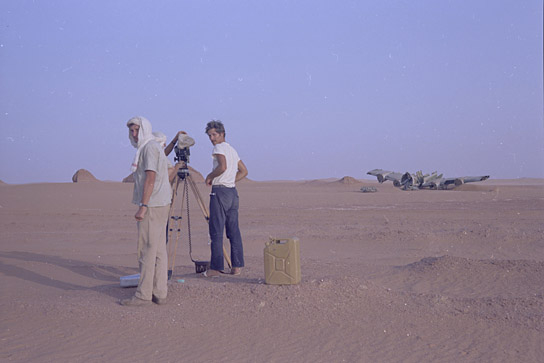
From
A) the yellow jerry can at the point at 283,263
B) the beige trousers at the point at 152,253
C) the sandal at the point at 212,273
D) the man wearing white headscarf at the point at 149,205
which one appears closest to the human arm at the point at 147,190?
the man wearing white headscarf at the point at 149,205

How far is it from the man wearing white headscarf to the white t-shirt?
1213mm

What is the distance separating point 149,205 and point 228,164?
62.8 inches

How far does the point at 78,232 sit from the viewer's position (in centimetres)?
1338

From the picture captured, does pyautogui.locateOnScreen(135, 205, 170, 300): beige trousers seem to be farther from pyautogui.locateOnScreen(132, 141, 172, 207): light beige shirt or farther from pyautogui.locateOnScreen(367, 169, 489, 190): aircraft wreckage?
pyautogui.locateOnScreen(367, 169, 489, 190): aircraft wreckage

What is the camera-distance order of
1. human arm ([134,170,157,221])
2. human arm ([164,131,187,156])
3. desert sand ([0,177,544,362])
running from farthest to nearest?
human arm ([164,131,187,156]) → human arm ([134,170,157,221]) → desert sand ([0,177,544,362])

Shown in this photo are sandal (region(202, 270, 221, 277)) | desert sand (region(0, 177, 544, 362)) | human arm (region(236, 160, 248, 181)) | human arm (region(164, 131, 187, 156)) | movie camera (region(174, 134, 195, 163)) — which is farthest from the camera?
human arm (region(236, 160, 248, 181))

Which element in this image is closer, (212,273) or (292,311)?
(292,311)

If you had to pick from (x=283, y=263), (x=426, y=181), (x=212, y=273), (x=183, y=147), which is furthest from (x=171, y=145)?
(x=426, y=181)

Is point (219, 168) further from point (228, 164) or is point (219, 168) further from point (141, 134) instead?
point (141, 134)

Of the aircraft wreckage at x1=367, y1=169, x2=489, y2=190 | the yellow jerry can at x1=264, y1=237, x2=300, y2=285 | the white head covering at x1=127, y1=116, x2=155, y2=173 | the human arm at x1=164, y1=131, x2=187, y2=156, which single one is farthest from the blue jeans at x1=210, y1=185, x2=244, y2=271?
the aircraft wreckage at x1=367, y1=169, x2=489, y2=190

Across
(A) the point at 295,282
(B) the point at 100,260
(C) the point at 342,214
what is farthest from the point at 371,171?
(A) the point at 295,282

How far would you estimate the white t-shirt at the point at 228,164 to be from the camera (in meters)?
6.50

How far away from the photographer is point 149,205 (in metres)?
5.17

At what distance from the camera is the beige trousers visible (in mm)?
5188
